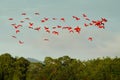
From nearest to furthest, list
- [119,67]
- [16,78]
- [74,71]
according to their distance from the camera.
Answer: [119,67] → [74,71] → [16,78]

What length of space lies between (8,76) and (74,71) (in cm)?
519

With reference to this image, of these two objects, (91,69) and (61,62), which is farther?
(61,62)

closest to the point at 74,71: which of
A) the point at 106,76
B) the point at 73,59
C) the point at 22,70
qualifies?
the point at 73,59

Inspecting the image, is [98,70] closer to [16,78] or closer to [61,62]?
[61,62]

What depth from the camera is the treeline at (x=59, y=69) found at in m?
21.7

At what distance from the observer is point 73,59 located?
77.3 ft

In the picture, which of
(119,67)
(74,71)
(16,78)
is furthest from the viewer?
(16,78)

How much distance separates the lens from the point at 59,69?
23.6 m

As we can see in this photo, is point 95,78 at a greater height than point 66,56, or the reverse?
point 66,56

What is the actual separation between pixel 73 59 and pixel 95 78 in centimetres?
238

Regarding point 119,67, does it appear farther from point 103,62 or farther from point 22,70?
point 22,70

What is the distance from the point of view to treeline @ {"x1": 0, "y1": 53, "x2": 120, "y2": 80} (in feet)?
71.1

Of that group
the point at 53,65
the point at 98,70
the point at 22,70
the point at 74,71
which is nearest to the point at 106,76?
the point at 98,70

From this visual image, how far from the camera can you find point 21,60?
82.4 feet
